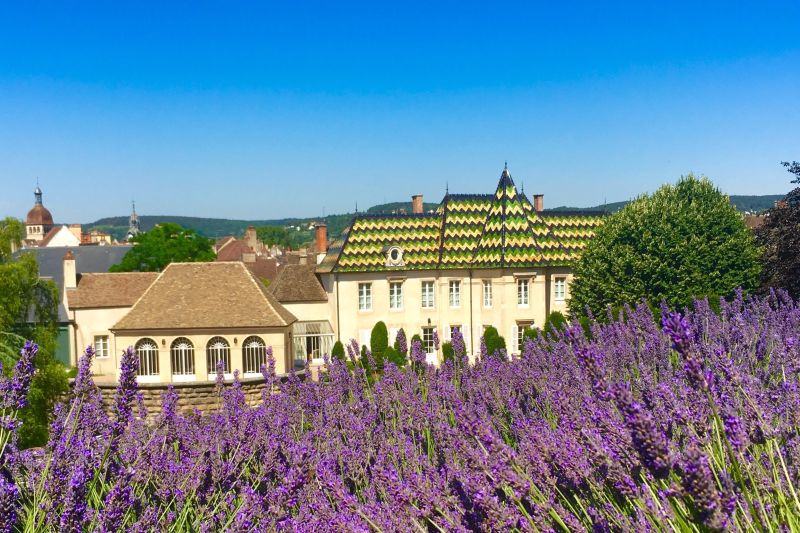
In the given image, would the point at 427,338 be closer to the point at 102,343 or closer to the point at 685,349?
the point at 102,343

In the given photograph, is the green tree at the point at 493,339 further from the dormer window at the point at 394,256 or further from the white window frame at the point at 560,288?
the dormer window at the point at 394,256

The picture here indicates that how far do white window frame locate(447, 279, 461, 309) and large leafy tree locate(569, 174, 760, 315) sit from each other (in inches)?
223

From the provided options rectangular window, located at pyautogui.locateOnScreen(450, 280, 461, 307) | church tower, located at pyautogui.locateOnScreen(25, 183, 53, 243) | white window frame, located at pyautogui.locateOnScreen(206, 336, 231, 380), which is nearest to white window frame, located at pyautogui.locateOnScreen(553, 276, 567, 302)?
rectangular window, located at pyautogui.locateOnScreen(450, 280, 461, 307)

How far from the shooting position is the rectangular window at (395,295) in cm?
2961

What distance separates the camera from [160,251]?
1800 inches

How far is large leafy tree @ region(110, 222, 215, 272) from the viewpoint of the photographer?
4519 centimetres

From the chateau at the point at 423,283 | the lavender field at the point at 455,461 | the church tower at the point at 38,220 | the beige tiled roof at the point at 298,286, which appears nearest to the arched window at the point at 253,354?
the chateau at the point at 423,283

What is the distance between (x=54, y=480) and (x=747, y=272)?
2522cm

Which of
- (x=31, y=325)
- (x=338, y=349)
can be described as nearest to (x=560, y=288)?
(x=338, y=349)

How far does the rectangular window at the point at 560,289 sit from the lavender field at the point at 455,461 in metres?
21.9

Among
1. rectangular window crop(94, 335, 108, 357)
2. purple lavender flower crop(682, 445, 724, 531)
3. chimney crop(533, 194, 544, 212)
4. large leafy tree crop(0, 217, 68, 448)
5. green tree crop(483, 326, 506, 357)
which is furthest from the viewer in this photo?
chimney crop(533, 194, 544, 212)

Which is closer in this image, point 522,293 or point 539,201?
point 522,293

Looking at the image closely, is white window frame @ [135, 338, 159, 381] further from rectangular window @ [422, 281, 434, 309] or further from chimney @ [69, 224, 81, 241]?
chimney @ [69, 224, 81, 241]

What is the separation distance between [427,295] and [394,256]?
2.28 meters
